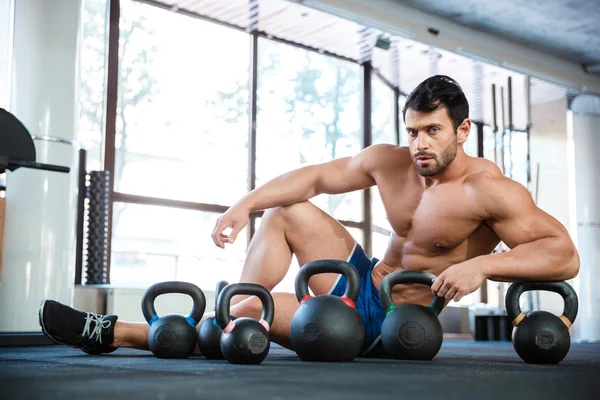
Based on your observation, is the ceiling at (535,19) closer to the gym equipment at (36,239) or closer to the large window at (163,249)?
the large window at (163,249)

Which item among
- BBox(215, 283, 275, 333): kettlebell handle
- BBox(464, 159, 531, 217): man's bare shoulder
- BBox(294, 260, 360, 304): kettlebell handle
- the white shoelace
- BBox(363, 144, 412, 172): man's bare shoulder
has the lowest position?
the white shoelace

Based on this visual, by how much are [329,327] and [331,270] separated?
19 centimetres

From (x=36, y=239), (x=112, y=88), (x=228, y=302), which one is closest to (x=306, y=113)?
(x=112, y=88)

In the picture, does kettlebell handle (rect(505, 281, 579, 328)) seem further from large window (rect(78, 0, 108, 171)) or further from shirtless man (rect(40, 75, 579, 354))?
large window (rect(78, 0, 108, 171))

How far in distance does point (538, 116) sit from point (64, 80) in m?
6.18

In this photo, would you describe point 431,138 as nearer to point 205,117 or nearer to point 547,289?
point 547,289

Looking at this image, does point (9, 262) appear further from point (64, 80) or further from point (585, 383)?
point (585, 383)

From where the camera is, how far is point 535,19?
659cm

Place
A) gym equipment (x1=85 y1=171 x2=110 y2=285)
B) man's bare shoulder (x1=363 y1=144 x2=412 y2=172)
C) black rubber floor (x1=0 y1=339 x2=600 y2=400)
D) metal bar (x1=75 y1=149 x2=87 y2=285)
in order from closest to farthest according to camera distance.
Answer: black rubber floor (x1=0 y1=339 x2=600 y2=400), man's bare shoulder (x1=363 y1=144 x2=412 y2=172), gym equipment (x1=85 y1=171 x2=110 y2=285), metal bar (x1=75 y1=149 x2=87 y2=285)

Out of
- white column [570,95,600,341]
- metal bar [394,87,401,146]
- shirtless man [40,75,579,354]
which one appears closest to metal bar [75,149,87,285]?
shirtless man [40,75,579,354]

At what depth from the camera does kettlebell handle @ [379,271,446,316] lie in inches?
82.7

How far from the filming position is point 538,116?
340 inches

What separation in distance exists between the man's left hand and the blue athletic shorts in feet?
1.23

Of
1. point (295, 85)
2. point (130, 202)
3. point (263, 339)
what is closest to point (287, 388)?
point (263, 339)
